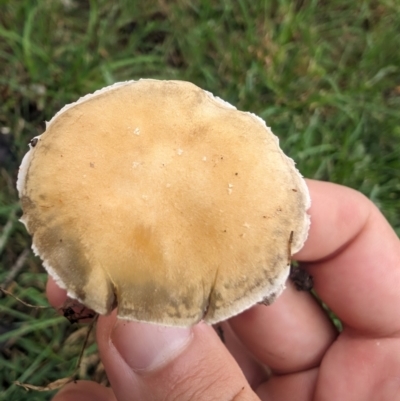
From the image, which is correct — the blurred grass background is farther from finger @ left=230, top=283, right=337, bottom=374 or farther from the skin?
finger @ left=230, top=283, right=337, bottom=374

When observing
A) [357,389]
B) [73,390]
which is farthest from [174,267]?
[357,389]

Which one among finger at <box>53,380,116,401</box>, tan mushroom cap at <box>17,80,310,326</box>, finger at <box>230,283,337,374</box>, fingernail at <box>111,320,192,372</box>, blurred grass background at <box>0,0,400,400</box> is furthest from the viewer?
blurred grass background at <box>0,0,400,400</box>

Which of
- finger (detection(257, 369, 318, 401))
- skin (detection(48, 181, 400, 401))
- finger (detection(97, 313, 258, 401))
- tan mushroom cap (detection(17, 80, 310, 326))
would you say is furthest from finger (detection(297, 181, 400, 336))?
tan mushroom cap (detection(17, 80, 310, 326))

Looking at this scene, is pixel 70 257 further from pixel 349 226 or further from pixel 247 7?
pixel 247 7

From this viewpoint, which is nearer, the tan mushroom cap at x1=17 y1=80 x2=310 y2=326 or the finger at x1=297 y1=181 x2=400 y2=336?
the tan mushroom cap at x1=17 y1=80 x2=310 y2=326

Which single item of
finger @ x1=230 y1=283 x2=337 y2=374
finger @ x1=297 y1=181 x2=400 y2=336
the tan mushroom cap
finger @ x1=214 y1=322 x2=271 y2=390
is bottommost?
finger @ x1=214 y1=322 x2=271 y2=390

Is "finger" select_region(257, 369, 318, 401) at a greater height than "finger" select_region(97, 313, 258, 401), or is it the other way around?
"finger" select_region(97, 313, 258, 401)

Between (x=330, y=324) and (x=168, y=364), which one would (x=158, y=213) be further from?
(x=330, y=324)
